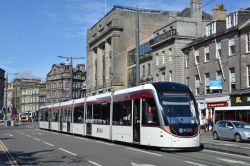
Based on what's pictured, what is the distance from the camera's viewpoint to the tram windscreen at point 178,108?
20.7 meters

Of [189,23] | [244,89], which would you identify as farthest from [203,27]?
[244,89]

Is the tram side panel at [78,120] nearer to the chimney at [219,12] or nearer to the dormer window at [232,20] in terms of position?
the dormer window at [232,20]

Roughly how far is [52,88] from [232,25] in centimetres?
11283

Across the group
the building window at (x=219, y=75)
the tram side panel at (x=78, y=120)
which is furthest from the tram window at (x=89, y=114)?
the building window at (x=219, y=75)

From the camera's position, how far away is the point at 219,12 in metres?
56.7

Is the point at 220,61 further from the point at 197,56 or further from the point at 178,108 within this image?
the point at 178,108

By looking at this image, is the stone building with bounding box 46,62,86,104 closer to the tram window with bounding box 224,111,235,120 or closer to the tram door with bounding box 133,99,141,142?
the tram window with bounding box 224,111,235,120

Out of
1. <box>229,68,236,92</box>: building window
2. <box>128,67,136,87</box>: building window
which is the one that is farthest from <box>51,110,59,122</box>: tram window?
<box>128,67,136,87</box>: building window

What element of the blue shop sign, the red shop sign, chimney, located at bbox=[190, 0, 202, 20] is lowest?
the red shop sign

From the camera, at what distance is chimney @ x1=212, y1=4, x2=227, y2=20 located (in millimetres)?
56188

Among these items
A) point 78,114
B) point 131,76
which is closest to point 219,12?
point 78,114

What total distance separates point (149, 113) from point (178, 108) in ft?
4.73

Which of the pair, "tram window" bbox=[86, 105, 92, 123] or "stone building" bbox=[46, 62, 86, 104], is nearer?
"tram window" bbox=[86, 105, 92, 123]

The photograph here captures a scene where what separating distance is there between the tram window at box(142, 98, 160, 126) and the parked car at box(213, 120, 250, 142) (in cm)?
1069
